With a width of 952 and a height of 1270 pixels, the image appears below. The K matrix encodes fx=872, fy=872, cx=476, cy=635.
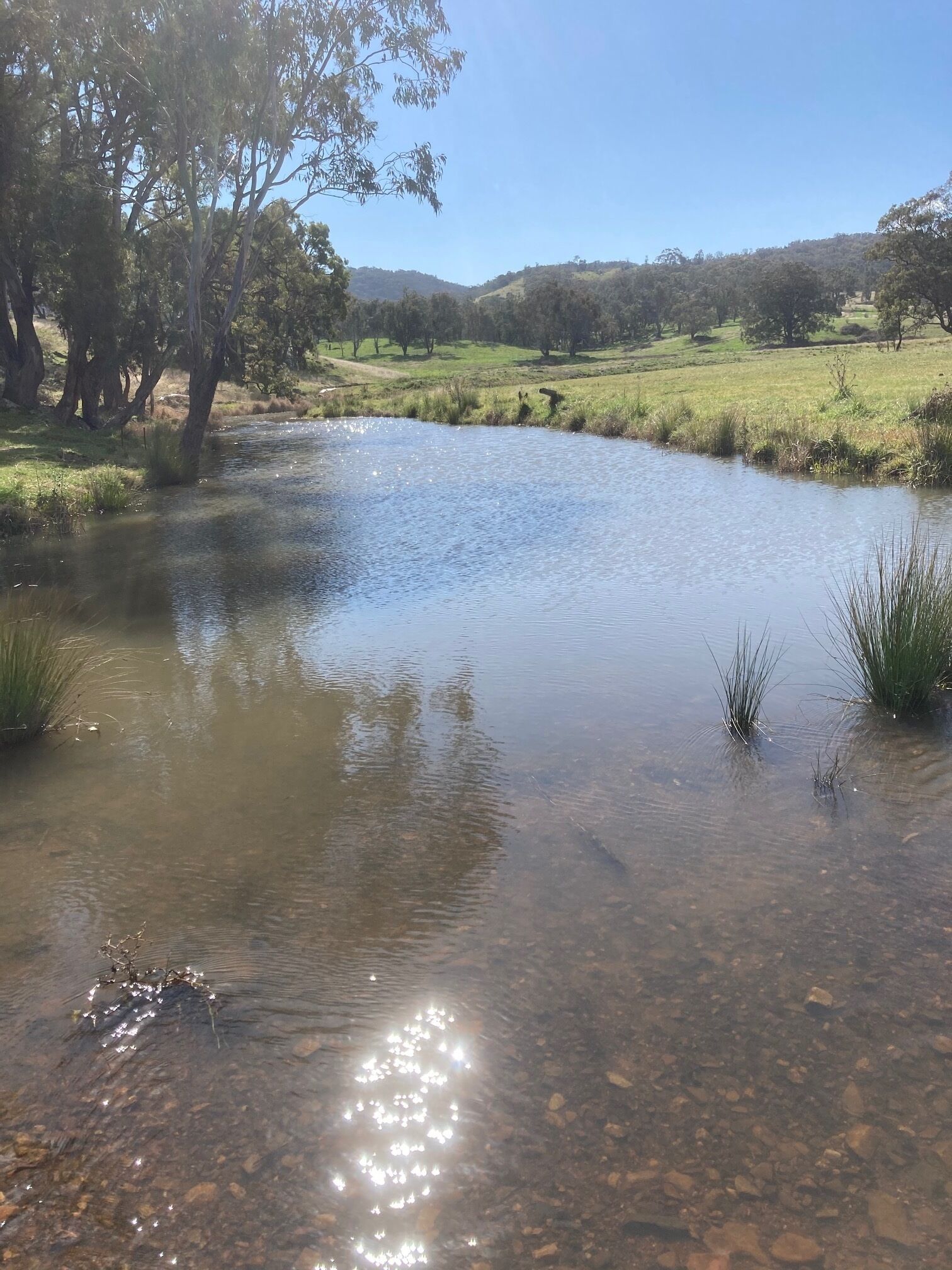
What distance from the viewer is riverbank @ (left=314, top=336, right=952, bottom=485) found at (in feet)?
58.3

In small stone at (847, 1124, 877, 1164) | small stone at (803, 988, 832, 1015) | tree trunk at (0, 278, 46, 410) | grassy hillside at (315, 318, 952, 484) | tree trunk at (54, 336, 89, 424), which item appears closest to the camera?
small stone at (847, 1124, 877, 1164)

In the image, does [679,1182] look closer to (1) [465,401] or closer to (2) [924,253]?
(2) [924,253]

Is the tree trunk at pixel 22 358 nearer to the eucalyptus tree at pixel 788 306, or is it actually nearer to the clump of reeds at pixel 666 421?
the clump of reeds at pixel 666 421

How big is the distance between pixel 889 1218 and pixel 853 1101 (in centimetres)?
45

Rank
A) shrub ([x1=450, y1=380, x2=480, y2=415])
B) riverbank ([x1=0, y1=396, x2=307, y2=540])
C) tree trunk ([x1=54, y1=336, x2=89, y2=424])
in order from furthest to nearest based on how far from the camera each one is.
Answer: shrub ([x1=450, y1=380, x2=480, y2=415]) < tree trunk ([x1=54, y1=336, x2=89, y2=424]) < riverbank ([x1=0, y1=396, x2=307, y2=540])

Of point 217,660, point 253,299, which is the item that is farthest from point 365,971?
point 253,299

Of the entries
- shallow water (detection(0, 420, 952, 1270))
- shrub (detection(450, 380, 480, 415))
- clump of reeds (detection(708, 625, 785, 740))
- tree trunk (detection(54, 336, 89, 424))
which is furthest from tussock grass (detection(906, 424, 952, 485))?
shrub (detection(450, 380, 480, 415))

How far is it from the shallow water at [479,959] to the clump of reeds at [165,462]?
1393cm

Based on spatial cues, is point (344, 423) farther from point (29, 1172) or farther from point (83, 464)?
point (29, 1172)

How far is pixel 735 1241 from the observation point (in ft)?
8.46

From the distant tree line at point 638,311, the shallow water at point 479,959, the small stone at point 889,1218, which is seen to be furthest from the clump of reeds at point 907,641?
the distant tree line at point 638,311

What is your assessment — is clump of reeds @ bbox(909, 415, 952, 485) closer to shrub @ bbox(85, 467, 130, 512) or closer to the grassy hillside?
the grassy hillside

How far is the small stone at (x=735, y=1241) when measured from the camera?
2537 millimetres

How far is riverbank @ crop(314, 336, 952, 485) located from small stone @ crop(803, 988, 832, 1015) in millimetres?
14608
